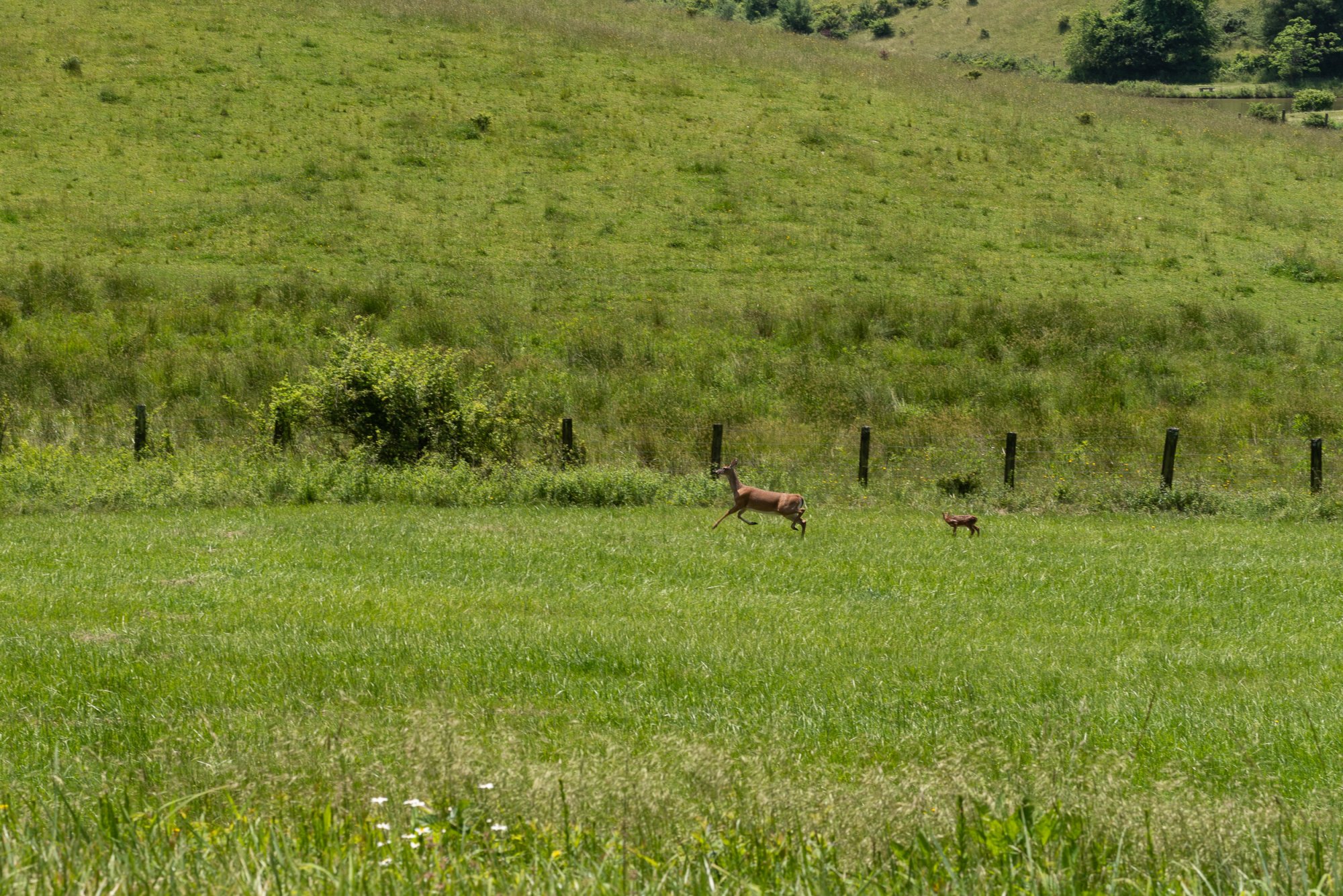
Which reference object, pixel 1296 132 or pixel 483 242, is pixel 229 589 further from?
pixel 1296 132

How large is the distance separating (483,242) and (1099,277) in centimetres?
1834

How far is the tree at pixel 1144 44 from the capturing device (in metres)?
105

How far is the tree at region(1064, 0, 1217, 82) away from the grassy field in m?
101

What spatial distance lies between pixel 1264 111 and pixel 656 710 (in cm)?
7282

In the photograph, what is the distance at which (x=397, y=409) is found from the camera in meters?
20.9

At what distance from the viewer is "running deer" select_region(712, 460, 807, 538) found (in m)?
15.4

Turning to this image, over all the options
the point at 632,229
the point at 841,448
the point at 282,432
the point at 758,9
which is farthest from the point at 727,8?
the point at 282,432

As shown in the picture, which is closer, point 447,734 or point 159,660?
point 447,734

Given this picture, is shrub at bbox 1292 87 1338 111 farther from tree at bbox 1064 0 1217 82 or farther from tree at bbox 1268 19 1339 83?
tree at bbox 1064 0 1217 82

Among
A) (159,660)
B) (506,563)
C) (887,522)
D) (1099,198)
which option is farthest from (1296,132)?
(159,660)

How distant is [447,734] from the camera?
5.46 m

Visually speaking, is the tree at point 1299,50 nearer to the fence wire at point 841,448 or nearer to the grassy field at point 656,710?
the fence wire at point 841,448

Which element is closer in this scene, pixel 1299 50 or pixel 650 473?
pixel 650 473

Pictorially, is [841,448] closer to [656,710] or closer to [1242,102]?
[656,710]
